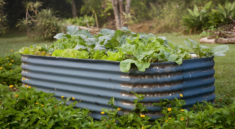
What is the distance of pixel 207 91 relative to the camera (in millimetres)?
2262

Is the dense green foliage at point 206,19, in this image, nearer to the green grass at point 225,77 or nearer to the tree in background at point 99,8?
the green grass at point 225,77

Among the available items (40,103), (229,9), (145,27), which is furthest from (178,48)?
(145,27)

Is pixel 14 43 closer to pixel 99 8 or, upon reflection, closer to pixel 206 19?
pixel 206 19

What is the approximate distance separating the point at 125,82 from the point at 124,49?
337mm

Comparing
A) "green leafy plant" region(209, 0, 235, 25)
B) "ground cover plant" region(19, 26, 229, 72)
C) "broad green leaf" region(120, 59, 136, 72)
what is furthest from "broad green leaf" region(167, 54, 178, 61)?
"green leafy plant" region(209, 0, 235, 25)

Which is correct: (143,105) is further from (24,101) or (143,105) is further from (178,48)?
(24,101)

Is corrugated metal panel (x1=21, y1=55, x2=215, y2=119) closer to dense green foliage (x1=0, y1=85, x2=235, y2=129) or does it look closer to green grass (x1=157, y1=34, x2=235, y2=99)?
dense green foliage (x1=0, y1=85, x2=235, y2=129)

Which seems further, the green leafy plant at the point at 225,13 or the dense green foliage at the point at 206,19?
the dense green foliage at the point at 206,19

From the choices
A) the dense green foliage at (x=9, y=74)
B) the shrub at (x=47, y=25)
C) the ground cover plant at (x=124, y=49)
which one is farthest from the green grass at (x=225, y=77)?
the shrub at (x=47, y=25)

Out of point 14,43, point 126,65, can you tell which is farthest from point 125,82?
point 14,43

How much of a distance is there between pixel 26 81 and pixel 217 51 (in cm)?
218

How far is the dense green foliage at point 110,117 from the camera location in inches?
73.5

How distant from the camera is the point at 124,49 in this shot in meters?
2.20

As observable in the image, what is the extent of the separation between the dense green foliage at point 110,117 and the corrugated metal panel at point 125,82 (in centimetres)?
7
